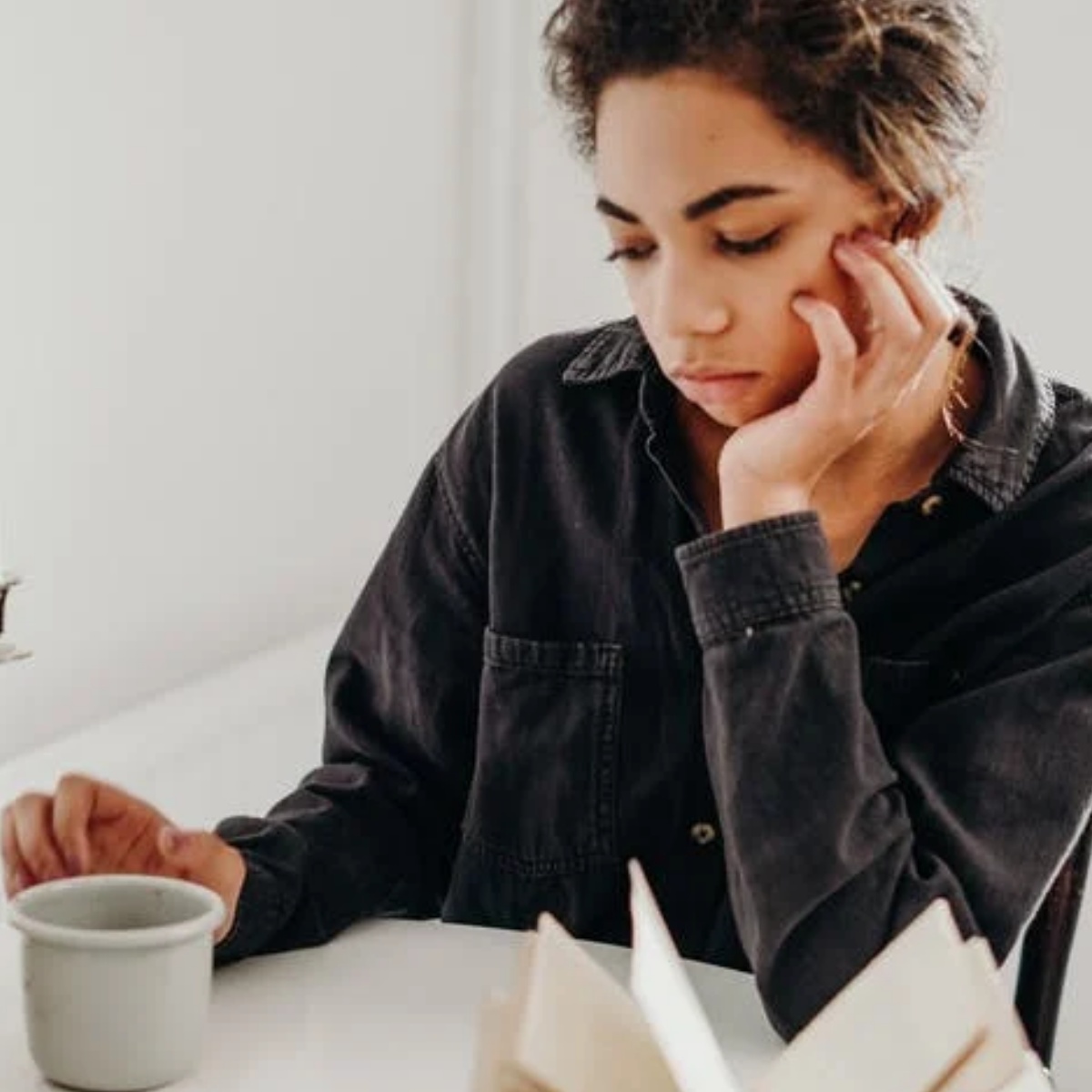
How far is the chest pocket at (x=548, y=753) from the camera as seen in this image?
4.53 feet

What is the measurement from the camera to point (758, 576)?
3.97 feet

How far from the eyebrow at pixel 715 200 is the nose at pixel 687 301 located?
26mm

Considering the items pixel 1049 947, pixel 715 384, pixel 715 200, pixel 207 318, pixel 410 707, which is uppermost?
pixel 715 200

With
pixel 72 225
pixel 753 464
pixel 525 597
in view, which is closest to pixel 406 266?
pixel 72 225

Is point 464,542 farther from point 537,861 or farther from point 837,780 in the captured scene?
point 837,780

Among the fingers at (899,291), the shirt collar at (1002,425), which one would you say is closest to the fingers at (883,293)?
the fingers at (899,291)

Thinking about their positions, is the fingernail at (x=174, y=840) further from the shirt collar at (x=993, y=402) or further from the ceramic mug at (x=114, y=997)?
the shirt collar at (x=993, y=402)

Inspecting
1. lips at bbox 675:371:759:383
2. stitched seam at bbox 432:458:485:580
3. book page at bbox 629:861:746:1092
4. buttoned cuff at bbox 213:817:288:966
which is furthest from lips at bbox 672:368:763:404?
book page at bbox 629:861:746:1092

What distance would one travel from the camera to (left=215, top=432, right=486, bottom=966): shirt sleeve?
4.52ft

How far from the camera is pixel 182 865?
1.20m

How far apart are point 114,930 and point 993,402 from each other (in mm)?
602

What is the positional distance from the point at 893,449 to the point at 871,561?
2.9 inches

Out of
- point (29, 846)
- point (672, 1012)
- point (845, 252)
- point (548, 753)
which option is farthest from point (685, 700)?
point (672, 1012)

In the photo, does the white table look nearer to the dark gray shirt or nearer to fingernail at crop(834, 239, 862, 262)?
the dark gray shirt
